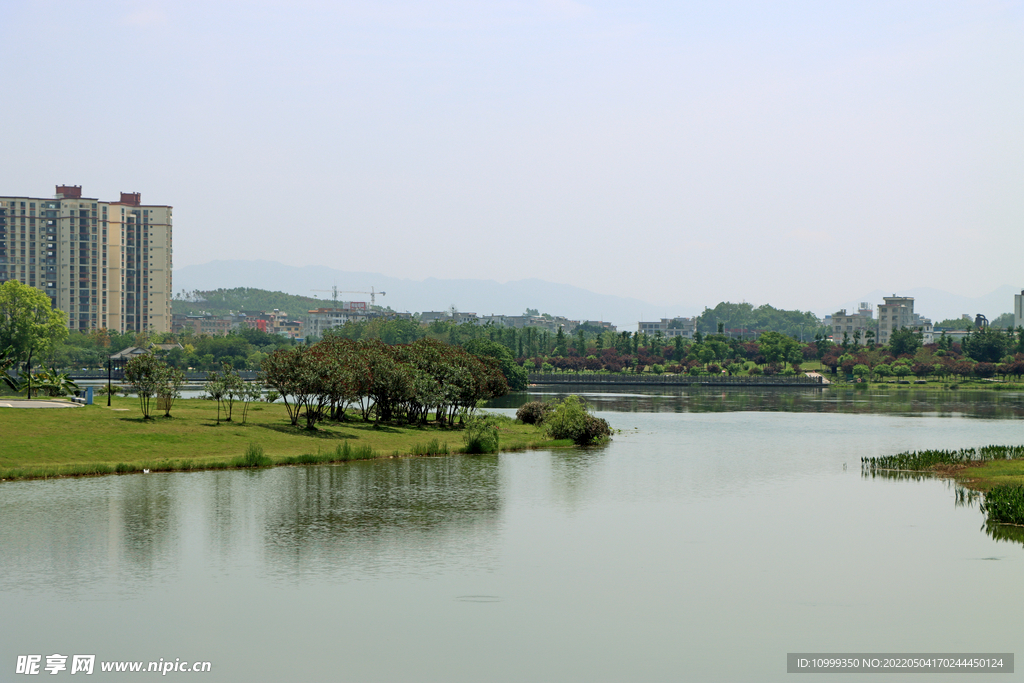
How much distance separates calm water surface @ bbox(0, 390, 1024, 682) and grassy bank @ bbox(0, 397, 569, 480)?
7.73 ft

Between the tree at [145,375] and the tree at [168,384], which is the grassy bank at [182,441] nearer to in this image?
the tree at [168,384]

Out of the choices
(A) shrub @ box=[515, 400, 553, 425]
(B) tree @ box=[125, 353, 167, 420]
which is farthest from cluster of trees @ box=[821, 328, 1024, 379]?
(B) tree @ box=[125, 353, 167, 420]

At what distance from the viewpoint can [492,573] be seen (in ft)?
95.3

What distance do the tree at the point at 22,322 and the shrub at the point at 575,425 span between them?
72794 mm

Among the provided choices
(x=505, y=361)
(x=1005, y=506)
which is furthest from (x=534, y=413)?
(x=505, y=361)

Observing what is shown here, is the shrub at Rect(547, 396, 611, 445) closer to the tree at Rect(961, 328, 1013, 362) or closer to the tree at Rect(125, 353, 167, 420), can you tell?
the tree at Rect(125, 353, 167, 420)

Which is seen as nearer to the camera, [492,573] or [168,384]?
[492,573]

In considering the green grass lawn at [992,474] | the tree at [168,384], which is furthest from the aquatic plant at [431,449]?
the green grass lawn at [992,474]

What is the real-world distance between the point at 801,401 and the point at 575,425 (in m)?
75.0

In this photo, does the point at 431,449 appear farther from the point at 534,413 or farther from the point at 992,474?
the point at 992,474

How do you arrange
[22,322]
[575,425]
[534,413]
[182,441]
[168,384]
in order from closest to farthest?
[182,441] < [168,384] < [575,425] < [534,413] < [22,322]

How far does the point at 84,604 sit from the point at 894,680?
20.4 m

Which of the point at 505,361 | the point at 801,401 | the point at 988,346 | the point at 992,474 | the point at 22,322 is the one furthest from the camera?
the point at 988,346

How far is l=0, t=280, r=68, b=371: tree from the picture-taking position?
4348 inches
